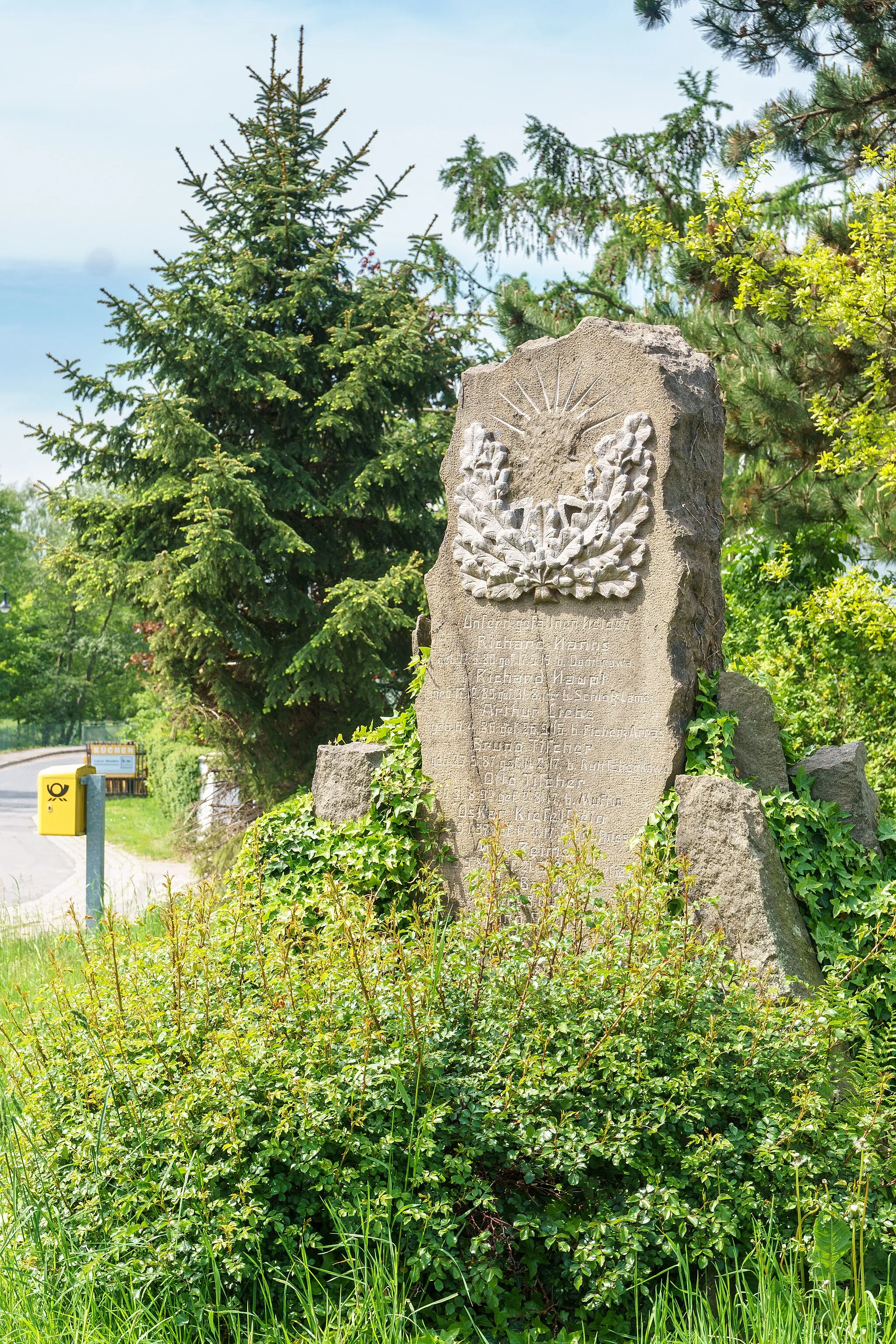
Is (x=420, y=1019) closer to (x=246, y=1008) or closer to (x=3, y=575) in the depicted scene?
(x=246, y=1008)

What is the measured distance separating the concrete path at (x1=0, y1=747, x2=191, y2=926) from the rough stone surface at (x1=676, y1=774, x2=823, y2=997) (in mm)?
2710

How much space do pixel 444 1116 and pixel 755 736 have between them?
2393mm

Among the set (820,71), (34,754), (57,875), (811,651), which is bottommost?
(34,754)

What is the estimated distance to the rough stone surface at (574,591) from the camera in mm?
4844

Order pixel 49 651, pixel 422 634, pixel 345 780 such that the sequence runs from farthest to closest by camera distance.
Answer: pixel 49 651 < pixel 422 634 < pixel 345 780

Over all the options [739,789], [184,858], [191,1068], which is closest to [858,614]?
[739,789]

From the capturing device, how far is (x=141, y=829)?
1758 centimetres

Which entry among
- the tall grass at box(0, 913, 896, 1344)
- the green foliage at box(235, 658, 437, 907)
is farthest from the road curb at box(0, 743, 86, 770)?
the tall grass at box(0, 913, 896, 1344)

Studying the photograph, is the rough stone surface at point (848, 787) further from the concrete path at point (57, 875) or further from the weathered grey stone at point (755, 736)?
the concrete path at point (57, 875)

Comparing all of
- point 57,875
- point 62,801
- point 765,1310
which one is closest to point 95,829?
point 62,801

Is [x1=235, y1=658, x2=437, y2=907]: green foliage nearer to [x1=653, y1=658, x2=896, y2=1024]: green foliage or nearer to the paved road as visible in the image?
[x1=653, y1=658, x2=896, y2=1024]: green foliage

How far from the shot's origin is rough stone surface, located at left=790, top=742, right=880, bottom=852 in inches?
187

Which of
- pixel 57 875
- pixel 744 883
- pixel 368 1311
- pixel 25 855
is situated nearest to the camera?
pixel 368 1311

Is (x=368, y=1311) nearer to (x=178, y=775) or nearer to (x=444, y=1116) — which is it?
(x=444, y=1116)
